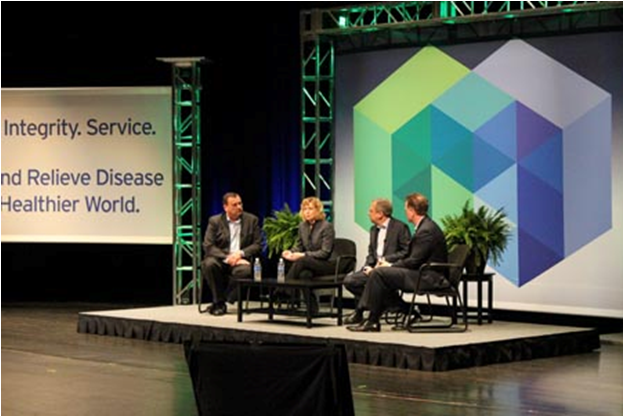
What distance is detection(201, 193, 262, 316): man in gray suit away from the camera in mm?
9328

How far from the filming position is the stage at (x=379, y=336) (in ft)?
24.4

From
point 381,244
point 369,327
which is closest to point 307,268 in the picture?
point 381,244

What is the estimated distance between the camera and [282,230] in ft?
33.1

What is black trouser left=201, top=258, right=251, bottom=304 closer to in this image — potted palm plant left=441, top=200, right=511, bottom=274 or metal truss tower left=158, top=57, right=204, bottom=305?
metal truss tower left=158, top=57, right=204, bottom=305

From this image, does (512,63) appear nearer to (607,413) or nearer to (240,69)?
(240,69)

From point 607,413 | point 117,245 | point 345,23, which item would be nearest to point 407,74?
point 345,23

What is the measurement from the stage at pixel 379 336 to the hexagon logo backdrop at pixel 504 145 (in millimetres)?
940

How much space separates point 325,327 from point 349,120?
2.64 metres

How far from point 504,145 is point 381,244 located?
1.58 m

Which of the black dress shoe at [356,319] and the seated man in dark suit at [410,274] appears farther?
the black dress shoe at [356,319]

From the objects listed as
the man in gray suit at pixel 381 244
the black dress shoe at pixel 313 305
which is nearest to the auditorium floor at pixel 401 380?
the black dress shoe at pixel 313 305

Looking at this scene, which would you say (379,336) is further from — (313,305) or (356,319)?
(313,305)

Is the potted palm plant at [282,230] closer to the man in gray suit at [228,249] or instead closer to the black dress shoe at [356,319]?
the man in gray suit at [228,249]

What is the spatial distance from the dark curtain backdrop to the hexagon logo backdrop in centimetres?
85
